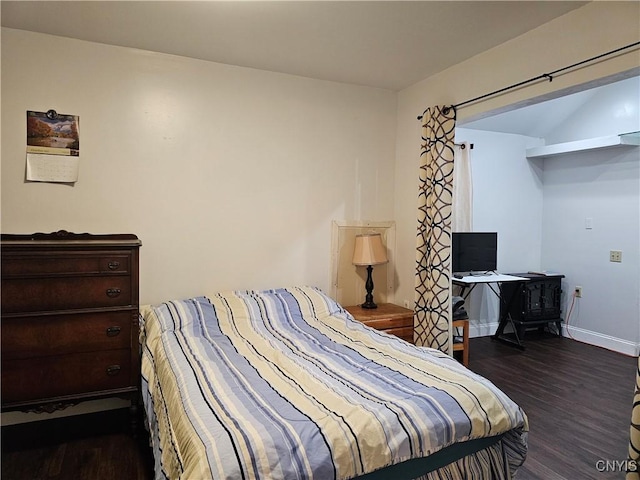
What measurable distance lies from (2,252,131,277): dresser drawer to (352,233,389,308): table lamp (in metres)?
1.74

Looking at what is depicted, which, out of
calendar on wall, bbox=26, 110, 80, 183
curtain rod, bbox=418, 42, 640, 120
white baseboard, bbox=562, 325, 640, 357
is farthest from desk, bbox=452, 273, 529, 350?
calendar on wall, bbox=26, 110, 80, 183

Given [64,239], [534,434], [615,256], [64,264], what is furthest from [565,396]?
[64,239]

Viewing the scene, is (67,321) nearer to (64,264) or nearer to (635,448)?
(64,264)

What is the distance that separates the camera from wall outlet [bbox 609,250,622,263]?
4238mm

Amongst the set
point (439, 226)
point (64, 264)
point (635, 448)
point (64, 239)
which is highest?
point (439, 226)

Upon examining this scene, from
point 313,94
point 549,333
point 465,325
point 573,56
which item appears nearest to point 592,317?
point 549,333

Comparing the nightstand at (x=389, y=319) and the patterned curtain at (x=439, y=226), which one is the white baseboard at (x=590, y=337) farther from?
the patterned curtain at (x=439, y=226)

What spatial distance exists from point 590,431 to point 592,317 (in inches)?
91.1

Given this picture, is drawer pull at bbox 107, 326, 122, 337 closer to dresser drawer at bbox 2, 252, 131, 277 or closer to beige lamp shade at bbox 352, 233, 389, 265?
dresser drawer at bbox 2, 252, 131, 277

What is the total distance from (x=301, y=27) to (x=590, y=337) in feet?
14.1

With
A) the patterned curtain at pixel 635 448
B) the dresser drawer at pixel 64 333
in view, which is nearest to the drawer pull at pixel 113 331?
the dresser drawer at pixel 64 333

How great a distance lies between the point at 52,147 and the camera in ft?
8.54

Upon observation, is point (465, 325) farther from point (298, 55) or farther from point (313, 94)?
point (298, 55)

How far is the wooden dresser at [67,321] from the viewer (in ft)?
7.18
